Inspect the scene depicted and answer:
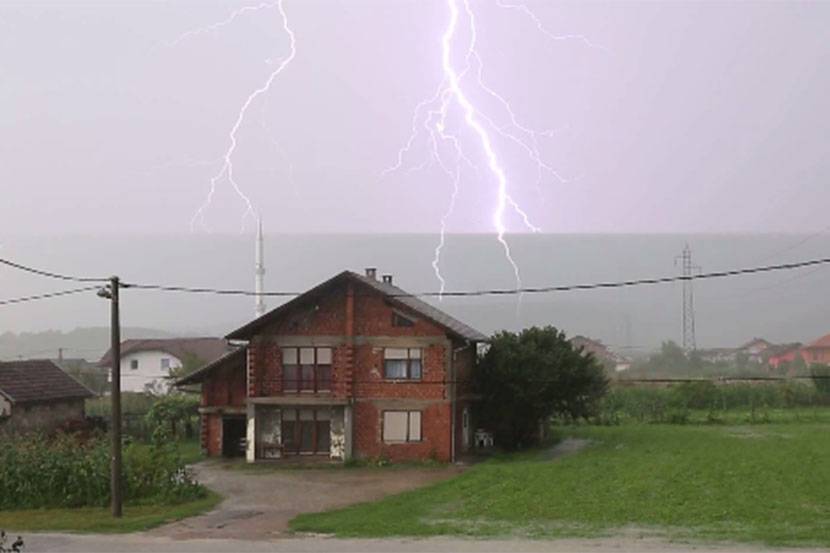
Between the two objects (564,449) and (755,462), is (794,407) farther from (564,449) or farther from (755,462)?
(755,462)

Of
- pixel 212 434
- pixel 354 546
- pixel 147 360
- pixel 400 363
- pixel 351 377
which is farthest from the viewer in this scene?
pixel 147 360

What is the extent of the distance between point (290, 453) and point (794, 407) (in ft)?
121

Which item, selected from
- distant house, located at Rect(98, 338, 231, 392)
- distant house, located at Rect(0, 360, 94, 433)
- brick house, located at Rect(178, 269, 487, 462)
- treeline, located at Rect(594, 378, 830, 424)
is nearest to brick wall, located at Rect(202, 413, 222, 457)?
brick house, located at Rect(178, 269, 487, 462)

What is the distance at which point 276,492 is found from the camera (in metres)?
29.2

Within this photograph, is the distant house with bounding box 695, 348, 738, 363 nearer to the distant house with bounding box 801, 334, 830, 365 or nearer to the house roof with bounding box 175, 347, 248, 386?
the distant house with bounding box 801, 334, 830, 365

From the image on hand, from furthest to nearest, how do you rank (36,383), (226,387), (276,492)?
(36,383) → (226,387) → (276,492)

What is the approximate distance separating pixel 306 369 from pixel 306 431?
237 cm

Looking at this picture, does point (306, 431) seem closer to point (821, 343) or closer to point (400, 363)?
point (400, 363)

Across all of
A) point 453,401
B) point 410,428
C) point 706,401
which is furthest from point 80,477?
point 706,401

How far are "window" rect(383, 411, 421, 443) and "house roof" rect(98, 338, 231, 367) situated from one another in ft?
162

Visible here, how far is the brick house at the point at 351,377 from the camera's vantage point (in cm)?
3725

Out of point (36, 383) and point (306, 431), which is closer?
point (306, 431)

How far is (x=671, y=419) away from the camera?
5450cm

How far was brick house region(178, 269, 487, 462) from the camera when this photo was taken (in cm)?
3725
